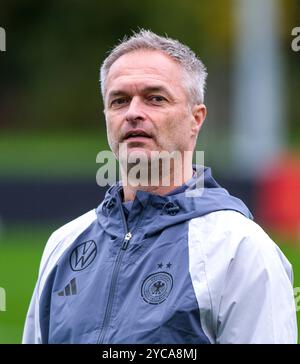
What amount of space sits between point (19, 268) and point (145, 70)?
10.8 metres

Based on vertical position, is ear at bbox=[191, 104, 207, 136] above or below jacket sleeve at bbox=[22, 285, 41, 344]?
above

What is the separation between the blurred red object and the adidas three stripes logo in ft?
45.8

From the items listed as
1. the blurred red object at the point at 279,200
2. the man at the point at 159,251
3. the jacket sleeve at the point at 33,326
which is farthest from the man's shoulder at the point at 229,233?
the blurred red object at the point at 279,200

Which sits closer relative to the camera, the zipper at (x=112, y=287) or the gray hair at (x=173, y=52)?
the zipper at (x=112, y=287)

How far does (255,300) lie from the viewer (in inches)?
140

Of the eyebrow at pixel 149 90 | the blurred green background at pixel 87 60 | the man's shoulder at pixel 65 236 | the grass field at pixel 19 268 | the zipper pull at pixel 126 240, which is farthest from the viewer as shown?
the blurred green background at pixel 87 60

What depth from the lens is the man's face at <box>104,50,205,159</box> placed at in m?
3.87

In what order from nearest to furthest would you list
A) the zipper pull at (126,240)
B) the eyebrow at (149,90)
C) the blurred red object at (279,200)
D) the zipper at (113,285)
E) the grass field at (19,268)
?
the zipper at (113,285) → the zipper pull at (126,240) → the eyebrow at (149,90) → the grass field at (19,268) → the blurred red object at (279,200)

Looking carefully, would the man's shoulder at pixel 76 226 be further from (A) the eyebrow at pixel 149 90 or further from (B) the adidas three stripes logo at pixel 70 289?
(A) the eyebrow at pixel 149 90

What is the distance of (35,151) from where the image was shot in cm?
2559

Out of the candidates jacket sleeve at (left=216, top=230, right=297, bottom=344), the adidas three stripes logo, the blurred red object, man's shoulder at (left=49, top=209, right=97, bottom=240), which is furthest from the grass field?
jacket sleeve at (left=216, top=230, right=297, bottom=344)

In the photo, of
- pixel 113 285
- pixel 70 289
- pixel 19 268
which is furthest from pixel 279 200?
pixel 113 285

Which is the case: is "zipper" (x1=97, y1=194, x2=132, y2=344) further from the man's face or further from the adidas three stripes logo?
the man's face

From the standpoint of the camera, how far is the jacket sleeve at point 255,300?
3.54 m
